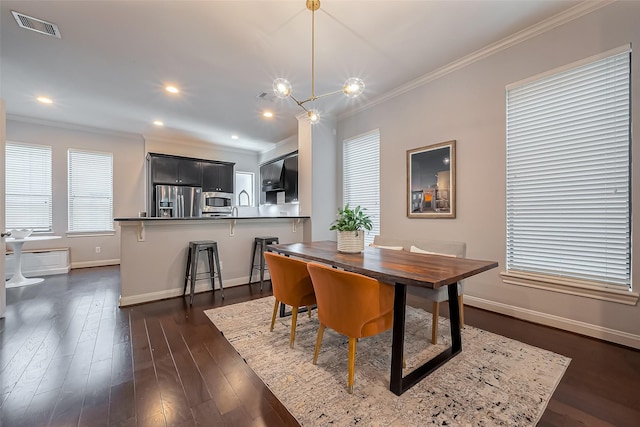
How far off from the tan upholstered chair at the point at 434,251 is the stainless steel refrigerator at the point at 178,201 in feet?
14.9

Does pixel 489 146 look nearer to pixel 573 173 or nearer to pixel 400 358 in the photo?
pixel 573 173

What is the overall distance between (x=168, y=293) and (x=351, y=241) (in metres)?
2.66

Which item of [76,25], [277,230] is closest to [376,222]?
[277,230]

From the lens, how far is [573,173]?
2.41 metres

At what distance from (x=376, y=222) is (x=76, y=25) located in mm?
4140

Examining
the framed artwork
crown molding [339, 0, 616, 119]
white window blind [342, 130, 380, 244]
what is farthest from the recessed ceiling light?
the framed artwork

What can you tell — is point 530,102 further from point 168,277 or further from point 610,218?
point 168,277

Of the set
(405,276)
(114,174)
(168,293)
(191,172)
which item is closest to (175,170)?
(191,172)

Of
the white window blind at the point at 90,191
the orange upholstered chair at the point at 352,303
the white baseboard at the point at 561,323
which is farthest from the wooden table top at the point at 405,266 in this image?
the white window blind at the point at 90,191

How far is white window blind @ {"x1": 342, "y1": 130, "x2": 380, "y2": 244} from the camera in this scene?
4266 millimetres

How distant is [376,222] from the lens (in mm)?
4277

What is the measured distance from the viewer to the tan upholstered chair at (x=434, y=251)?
2.11 m

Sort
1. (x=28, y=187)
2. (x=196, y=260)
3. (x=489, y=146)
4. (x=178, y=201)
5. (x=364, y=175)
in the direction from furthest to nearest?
(x=178, y=201) → (x=28, y=187) → (x=364, y=175) → (x=196, y=260) → (x=489, y=146)

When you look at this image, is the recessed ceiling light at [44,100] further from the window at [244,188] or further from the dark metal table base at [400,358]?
the dark metal table base at [400,358]
